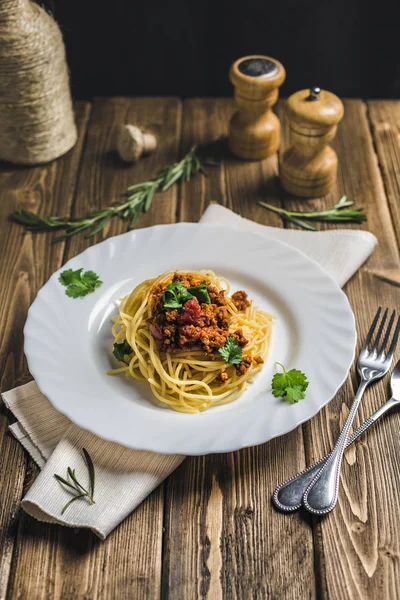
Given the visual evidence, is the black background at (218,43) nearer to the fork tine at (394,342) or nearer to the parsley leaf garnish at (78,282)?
the parsley leaf garnish at (78,282)

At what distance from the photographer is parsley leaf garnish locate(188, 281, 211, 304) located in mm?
2658

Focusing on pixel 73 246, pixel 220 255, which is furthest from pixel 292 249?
pixel 73 246

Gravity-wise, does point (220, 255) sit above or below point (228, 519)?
above

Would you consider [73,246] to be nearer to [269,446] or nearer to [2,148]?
[2,148]

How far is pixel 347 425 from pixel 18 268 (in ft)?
5.76

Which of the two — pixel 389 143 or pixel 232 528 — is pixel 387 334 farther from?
pixel 389 143

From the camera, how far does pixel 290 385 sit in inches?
96.9

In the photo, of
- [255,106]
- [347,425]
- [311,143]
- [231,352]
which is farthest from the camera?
[255,106]

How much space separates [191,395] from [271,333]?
1.42 ft

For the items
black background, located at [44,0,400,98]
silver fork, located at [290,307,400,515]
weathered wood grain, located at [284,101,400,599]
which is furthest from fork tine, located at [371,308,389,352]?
black background, located at [44,0,400,98]

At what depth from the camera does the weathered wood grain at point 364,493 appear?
2.17 metres

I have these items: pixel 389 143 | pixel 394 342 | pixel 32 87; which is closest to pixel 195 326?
pixel 394 342

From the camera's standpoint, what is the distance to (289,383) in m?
2.46

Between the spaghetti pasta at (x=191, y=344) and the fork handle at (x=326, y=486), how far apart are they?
0.40m
